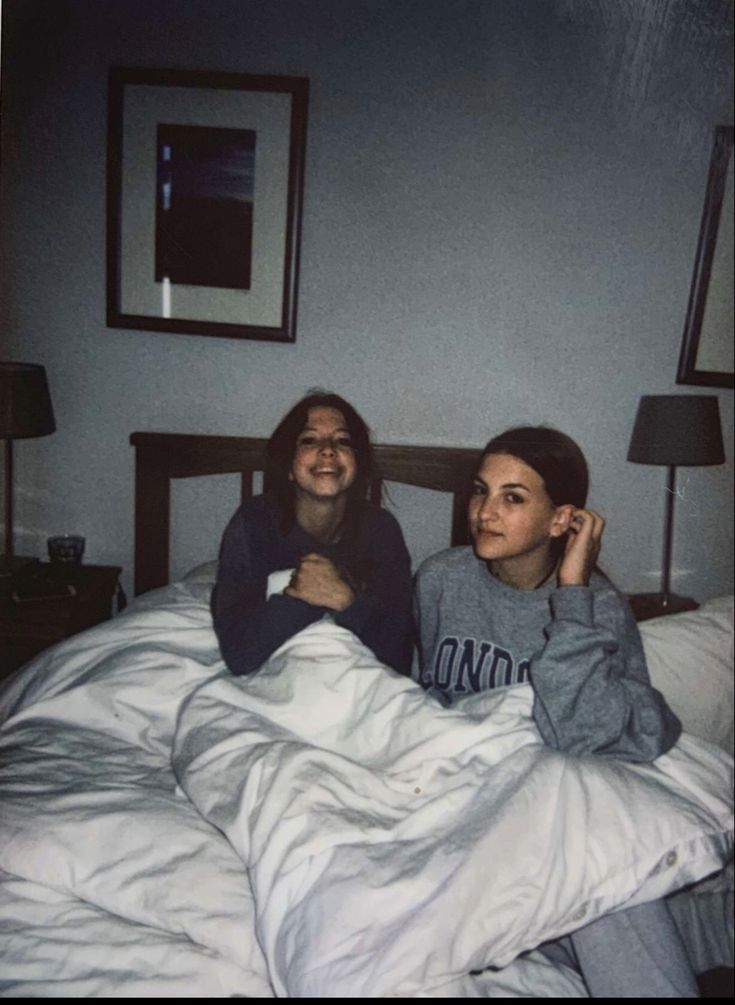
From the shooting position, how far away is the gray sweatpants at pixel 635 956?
665mm

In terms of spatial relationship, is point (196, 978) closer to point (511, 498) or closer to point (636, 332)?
point (511, 498)

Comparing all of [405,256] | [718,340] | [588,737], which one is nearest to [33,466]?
[405,256]

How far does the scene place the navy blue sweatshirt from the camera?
0.97 metres

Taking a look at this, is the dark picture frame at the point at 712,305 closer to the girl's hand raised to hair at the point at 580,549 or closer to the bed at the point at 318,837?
the girl's hand raised to hair at the point at 580,549

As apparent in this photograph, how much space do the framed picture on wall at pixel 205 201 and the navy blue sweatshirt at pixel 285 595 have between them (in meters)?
0.42

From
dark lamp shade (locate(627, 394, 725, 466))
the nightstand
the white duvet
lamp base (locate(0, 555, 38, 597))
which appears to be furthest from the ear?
lamp base (locate(0, 555, 38, 597))

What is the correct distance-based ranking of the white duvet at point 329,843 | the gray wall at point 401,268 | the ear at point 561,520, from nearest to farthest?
1. the white duvet at point 329,843
2. the ear at point 561,520
3. the gray wall at point 401,268

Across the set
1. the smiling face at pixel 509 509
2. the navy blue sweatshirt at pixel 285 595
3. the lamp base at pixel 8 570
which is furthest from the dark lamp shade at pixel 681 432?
the lamp base at pixel 8 570

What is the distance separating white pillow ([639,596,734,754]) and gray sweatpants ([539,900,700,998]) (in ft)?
1.33

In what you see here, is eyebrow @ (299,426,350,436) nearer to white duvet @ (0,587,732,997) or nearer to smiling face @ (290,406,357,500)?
smiling face @ (290,406,357,500)

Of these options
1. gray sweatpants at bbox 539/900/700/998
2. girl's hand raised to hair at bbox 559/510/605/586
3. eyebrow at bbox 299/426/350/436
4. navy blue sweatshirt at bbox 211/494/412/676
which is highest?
eyebrow at bbox 299/426/350/436

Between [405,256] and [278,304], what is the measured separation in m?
0.27

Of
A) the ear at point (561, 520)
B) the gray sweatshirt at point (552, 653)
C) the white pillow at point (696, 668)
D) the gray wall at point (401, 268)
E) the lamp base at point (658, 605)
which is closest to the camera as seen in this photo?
the gray sweatshirt at point (552, 653)

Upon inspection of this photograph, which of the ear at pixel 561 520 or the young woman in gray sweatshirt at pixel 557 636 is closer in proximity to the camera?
the young woman in gray sweatshirt at pixel 557 636
